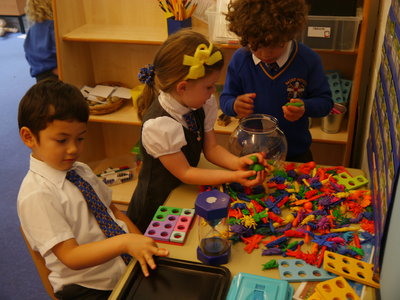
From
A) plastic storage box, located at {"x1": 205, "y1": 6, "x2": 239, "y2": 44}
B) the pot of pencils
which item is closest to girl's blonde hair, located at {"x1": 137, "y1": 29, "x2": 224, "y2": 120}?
plastic storage box, located at {"x1": 205, "y1": 6, "x2": 239, "y2": 44}

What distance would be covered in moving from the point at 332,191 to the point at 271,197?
184mm

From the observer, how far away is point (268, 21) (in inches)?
51.6

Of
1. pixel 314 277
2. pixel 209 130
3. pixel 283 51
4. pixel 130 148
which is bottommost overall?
pixel 130 148

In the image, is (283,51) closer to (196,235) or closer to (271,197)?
(271,197)

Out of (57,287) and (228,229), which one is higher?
(228,229)

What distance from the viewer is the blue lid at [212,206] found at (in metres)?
0.92

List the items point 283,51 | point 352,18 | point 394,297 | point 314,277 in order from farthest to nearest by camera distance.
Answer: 1. point 352,18
2. point 283,51
3. point 314,277
4. point 394,297

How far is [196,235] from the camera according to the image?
3.61 feet

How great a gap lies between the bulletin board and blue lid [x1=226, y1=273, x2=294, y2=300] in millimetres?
212

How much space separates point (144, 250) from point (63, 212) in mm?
256

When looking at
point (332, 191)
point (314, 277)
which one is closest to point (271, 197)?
point (332, 191)

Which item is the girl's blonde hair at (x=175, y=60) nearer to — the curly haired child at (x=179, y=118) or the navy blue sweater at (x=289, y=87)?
the curly haired child at (x=179, y=118)

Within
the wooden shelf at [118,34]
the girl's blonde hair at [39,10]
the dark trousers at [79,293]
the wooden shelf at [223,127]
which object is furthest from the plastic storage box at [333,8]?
the girl's blonde hair at [39,10]

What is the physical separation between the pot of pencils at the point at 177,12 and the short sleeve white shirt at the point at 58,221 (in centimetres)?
108
